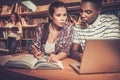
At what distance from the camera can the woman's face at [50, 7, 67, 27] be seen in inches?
99.5

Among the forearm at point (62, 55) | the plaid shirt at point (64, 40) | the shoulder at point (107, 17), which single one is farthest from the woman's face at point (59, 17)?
the forearm at point (62, 55)

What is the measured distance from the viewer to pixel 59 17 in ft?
8.50

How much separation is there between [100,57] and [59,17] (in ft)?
4.13

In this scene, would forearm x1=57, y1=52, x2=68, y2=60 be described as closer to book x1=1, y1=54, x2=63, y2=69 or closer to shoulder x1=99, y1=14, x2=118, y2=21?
book x1=1, y1=54, x2=63, y2=69

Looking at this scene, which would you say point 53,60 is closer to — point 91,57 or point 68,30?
point 91,57

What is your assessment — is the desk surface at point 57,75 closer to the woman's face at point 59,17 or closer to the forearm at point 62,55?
the forearm at point 62,55

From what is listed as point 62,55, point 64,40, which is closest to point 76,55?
point 62,55

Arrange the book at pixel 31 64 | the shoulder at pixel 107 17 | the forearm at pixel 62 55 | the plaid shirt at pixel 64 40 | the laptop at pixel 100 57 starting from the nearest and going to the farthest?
the laptop at pixel 100 57
the book at pixel 31 64
the forearm at pixel 62 55
the plaid shirt at pixel 64 40
the shoulder at pixel 107 17

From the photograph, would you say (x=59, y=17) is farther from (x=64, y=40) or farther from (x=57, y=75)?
(x=57, y=75)

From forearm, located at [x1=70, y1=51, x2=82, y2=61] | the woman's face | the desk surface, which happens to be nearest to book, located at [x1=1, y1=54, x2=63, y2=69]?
the desk surface

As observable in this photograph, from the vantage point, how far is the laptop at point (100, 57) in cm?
138

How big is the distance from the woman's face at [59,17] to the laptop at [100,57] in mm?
1161

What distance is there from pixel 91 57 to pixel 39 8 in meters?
2.41

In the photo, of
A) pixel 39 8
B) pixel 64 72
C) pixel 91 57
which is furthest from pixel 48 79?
pixel 39 8
